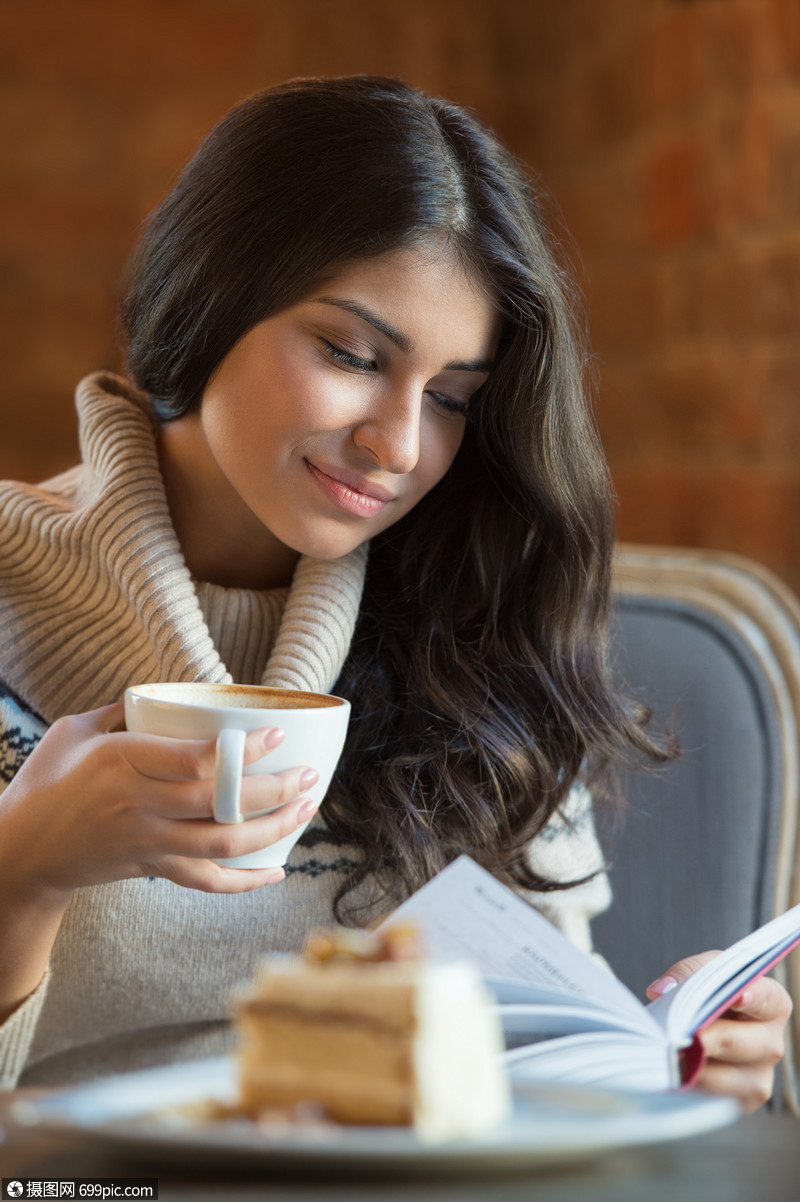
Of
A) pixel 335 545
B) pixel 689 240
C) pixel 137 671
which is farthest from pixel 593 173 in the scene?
pixel 137 671

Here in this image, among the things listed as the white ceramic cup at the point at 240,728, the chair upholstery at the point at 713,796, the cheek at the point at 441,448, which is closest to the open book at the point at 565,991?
the white ceramic cup at the point at 240,728

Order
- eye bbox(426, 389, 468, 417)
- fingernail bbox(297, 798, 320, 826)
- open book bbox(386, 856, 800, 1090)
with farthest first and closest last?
eye bbox(426, 389, 468, 417) < fingernail bbox(297, 798, 320, 826) < open book bbox(386, 856, 800, 1090)

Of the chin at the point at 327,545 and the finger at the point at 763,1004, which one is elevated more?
the chin at the point at 327,545

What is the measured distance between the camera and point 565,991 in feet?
2.15

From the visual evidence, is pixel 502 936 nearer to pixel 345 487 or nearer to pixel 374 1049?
pixel 374 1049

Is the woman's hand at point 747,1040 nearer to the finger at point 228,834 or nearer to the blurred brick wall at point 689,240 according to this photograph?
the finger at point 228,834

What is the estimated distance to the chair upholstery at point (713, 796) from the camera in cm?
135

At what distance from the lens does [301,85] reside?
3.64ft

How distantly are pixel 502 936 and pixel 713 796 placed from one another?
743 millimetres

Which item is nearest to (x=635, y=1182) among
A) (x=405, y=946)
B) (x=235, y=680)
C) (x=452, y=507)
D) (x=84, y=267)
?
(x=405, y=946)

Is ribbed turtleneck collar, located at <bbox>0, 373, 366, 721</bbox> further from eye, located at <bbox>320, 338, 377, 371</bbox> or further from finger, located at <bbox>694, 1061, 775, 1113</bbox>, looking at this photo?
finger, located at <bbox>694, 1061, 775, 1113</bbox>

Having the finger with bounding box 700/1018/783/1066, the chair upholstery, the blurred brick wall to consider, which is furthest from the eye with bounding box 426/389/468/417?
the blurred brick wall

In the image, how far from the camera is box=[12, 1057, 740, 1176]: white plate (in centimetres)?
42

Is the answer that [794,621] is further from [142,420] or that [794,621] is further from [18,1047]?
[18,1047]
